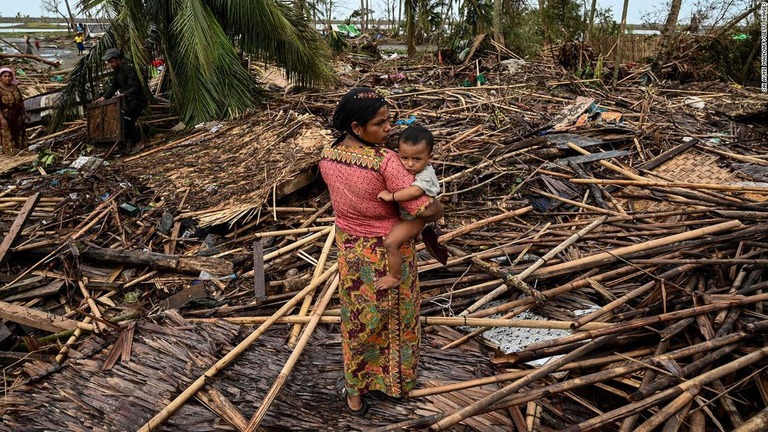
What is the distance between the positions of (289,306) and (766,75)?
10.6 meters

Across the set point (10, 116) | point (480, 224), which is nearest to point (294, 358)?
point (480, 224)

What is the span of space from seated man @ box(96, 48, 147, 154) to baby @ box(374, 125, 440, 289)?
6.42 m

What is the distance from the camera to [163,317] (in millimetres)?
3232

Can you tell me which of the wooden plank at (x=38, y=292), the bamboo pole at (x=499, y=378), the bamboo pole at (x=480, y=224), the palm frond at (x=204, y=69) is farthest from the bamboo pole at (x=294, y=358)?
the palm frond at (x=204, y=69)

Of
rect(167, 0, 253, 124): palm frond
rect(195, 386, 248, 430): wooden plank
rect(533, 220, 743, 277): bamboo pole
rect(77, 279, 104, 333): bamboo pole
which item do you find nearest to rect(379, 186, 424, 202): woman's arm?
rect(195, 386, 248, 430): wooden plank

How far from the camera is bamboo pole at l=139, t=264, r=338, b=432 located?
2424 millimetres

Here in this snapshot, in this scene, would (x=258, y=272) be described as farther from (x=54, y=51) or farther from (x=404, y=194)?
(x=54, y=51)

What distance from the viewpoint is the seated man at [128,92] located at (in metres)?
7.52

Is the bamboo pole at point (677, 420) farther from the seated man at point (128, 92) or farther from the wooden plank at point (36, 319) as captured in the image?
the seated man at point (128, 92)

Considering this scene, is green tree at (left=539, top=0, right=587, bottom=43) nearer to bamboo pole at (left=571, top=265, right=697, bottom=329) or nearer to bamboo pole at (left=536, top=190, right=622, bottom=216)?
bamboo pole at (left=536, top=190, right=622, bottom=216)

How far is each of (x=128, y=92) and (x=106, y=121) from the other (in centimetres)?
52

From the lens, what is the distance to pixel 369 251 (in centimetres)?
226

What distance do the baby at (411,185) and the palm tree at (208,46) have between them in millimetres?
5976

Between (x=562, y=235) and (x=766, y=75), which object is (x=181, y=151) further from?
(x=766, y=75)
